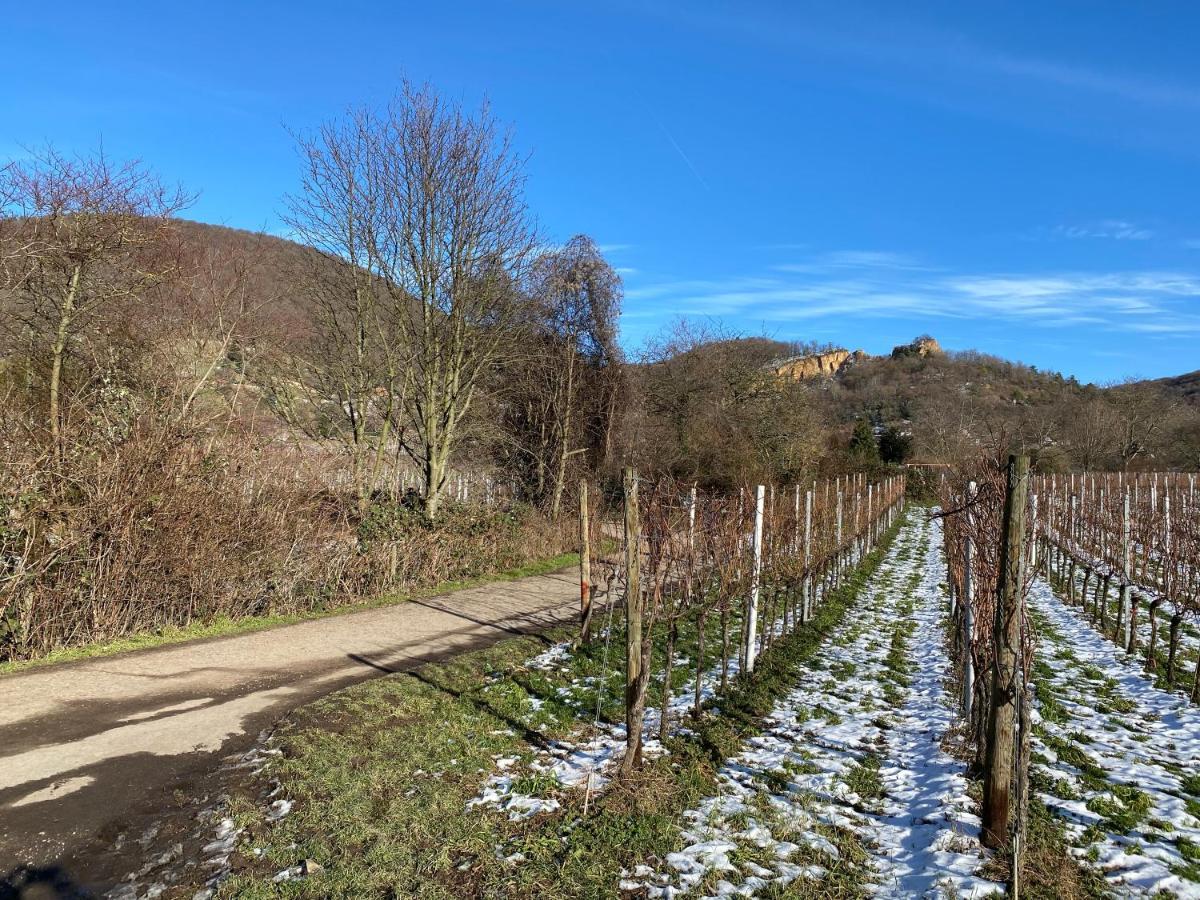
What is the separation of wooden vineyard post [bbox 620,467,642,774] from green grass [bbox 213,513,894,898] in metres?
0.19

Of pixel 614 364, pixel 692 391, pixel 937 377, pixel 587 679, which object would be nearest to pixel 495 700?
pixel 587 679

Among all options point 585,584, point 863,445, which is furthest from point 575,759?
point 863,445

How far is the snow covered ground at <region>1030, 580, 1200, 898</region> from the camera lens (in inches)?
144

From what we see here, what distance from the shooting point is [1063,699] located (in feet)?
21.7

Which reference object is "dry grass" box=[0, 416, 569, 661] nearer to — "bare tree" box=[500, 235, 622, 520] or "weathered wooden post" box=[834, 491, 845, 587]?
"weathered wooden post" box=[834, 491, 845, 587]

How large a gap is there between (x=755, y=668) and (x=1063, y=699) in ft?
9.54

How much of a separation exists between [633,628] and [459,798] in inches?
62.1

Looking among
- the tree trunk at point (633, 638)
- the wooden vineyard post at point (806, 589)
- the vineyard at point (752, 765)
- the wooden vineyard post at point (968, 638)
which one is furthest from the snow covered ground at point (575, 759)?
the wooden vineyard post at point (806, 589)

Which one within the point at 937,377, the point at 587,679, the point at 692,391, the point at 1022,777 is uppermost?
the point at 937,377

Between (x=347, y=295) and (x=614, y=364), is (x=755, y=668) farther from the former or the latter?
(x=614, y=364)

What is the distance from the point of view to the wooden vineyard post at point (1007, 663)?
3.73 metres

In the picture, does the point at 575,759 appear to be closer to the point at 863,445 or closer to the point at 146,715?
the point at 146,715

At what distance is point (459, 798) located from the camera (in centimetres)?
435

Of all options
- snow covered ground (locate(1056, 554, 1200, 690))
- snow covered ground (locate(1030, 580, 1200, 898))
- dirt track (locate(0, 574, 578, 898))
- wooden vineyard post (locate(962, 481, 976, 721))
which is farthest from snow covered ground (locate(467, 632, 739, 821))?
snow covered ground (locate(1056, 554, 1200, 690))
